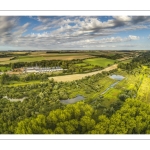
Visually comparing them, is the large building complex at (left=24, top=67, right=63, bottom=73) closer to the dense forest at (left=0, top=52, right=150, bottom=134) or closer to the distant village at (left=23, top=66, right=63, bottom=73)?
the distant village at (left=23, top=66, right=63, bottom=73)

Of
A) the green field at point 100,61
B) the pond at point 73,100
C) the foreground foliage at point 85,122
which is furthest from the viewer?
the green field at point 100,61

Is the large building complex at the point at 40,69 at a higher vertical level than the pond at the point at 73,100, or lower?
higher

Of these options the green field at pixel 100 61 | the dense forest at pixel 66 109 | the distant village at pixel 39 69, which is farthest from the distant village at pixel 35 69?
the green field at pixel 100 61

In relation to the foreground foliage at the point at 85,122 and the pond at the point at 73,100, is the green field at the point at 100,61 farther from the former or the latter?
the foreground foliage at the point at 85,122

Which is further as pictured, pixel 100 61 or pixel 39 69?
pixel 100 61

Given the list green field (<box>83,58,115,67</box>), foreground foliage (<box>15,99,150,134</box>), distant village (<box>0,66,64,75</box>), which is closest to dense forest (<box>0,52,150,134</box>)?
foreground foliage (<box>15,99,150,134</box>)

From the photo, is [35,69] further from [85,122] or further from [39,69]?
[85,122]

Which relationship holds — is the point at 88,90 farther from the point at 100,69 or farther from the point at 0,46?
the point at 0,46

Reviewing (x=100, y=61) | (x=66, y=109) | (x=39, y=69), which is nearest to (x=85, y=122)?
(x=66, y=109)

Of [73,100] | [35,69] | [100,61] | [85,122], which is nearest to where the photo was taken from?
[85,122]

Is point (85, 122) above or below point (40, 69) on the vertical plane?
below
